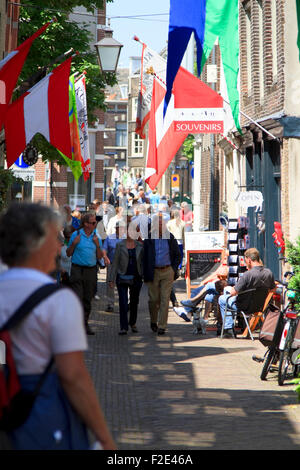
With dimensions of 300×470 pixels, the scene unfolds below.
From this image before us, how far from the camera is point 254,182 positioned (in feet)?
63.3

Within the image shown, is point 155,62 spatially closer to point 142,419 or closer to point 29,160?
point 29,160

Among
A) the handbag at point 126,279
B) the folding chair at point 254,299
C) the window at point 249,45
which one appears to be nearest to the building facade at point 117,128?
the window at point 249,45

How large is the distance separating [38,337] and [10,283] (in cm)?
23

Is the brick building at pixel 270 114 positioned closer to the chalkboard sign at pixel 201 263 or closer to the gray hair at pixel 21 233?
the chalkboard sign at pixel 201 263

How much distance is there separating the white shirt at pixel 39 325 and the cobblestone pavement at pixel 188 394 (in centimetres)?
340

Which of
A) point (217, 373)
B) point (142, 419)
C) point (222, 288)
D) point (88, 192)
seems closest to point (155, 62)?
point (222, 288)

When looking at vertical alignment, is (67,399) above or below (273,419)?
above

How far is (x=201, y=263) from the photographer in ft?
58.0

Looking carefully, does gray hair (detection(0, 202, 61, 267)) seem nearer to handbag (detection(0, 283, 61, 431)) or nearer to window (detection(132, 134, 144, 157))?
handbag (detection(0, 283, 61, 431))

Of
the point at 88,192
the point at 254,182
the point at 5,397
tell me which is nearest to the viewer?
the point at 5,397

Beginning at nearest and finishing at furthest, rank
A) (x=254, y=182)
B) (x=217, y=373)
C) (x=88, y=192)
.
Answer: (x=217, y=373)
(x=254, y=182)
(x=88, y=192)

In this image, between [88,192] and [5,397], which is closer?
[5,397]

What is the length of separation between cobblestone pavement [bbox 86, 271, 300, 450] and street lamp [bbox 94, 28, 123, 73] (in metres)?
7.07

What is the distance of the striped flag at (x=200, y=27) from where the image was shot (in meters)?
8.89
